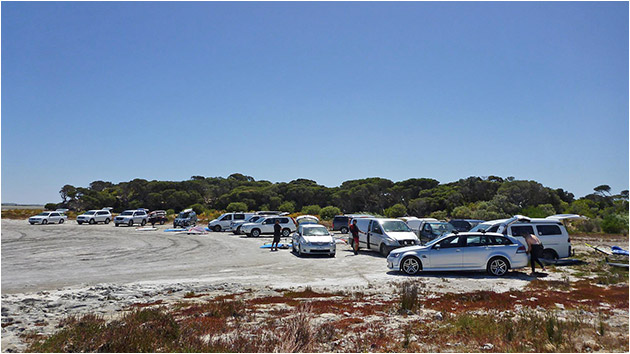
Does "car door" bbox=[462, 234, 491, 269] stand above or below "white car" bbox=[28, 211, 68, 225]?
below

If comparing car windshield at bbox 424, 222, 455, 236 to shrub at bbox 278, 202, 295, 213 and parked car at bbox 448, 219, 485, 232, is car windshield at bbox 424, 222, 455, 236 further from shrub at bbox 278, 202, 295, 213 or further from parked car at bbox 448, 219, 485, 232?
shrub at bbox 278, 202, 295, 213

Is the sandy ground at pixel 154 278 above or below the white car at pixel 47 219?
below

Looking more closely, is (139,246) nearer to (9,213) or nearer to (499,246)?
(499,246)

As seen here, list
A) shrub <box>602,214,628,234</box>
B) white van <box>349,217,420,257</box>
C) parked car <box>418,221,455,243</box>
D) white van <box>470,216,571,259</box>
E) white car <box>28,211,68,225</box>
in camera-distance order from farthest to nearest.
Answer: white car <box>28,211,68,225</box> → shrub <box>602,214,628,234</box> → parked car <box>418,221,455,243</box> → white van <box>349,217,420,257</box> → white van <box>470,216,571,259</box>

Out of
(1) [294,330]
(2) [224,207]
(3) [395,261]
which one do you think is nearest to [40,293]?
(1) [294,330]

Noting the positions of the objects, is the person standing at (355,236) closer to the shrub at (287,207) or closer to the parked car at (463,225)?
the parked car at (463,225)

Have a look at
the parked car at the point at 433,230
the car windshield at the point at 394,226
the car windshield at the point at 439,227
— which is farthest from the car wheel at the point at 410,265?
the car windshield at the point at 439,227

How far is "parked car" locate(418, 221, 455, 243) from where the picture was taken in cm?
2373

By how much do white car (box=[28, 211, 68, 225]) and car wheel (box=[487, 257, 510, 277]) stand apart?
5231 centimetres

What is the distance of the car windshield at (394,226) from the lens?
20.6m

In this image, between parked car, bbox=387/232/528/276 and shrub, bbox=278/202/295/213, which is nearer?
parked car, bbox=387/232/528/276

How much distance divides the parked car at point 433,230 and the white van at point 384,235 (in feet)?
11.4

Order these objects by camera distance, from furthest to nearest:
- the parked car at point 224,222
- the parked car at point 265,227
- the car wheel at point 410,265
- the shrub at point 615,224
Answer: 1. the parked car at point 224,222
2. the shrub at point 615,224
3. the parked car at point 265,227
4. the car wheel at point 410,265

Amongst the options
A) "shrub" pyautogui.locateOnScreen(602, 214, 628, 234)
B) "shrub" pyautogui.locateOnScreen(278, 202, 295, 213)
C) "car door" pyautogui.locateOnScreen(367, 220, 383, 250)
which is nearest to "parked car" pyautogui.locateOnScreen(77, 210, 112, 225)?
"shrub" pyautogui.locateOnScreen(278, 202, 295, 213)
